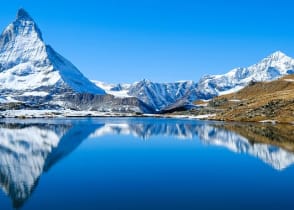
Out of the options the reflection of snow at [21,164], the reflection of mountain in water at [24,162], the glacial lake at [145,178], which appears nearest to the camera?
the glacial lake at [145,178]

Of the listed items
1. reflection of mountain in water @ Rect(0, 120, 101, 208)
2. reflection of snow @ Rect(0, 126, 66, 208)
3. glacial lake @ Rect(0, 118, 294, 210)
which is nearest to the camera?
glacial lake @ Rect(0, 118, 294, 210)

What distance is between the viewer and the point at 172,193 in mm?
54000

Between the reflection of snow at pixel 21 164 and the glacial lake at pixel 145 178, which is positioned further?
the reflection of snow at pixel 21 164

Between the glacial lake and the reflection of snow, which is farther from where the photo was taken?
the reflection of snow

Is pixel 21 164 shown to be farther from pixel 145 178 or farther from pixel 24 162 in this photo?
pixel 145 178

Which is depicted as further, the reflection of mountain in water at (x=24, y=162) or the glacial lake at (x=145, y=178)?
the reflection of mountain in water at (x=24, y=162)

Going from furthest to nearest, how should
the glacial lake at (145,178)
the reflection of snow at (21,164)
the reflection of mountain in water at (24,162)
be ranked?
the reflection of snow at (21,164) < the reflection of mountain in water at (24,162) < the glacial lake at (145,178)

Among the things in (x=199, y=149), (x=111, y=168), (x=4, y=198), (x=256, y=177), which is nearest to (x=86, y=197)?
(x=4, y=198)

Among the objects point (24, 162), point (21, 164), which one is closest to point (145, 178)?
point (21, 164)

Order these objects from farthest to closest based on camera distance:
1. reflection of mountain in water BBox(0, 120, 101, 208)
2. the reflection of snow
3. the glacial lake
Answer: the reflection of snow, reflection of mountain in water BBox(0, 120, 101, 208), the glacial lake

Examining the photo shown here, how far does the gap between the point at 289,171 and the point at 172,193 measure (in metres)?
29.0

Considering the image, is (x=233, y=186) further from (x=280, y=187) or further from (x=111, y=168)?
(x=111, y=168)

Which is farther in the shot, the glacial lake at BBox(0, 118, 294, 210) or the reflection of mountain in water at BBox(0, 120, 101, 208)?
the reflection of mountain in water at BBox(0, 120, 101, 208)

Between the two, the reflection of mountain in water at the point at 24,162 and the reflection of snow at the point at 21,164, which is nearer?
the reflection of mountain in water at the point at 24,162
